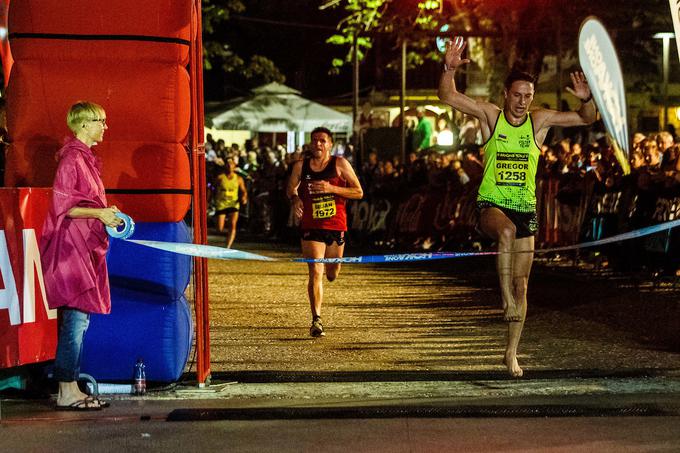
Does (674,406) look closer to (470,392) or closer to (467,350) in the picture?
(470,392)

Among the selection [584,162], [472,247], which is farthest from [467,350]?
[472,247]

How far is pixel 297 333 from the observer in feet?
42.7

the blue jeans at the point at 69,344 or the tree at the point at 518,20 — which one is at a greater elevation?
the tree at the point at 518,20

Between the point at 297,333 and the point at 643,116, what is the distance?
97.9 feet

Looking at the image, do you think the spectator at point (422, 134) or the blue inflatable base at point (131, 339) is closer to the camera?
the blue inflatable base at point (131, 339)

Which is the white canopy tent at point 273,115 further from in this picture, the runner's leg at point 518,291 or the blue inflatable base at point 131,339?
the blue inflatable base at point 131,339

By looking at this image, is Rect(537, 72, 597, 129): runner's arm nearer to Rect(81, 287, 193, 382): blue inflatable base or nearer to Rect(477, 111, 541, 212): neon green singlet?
Rect(477, 111, 541, 212): neon green singlet

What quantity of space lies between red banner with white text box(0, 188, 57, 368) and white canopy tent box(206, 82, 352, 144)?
32139mm

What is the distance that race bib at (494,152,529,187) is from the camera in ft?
31.9

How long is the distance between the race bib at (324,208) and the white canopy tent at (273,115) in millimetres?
28028

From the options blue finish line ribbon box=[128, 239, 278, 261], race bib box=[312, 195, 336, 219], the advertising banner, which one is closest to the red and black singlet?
race bib box=[312, 195, 336, 219]

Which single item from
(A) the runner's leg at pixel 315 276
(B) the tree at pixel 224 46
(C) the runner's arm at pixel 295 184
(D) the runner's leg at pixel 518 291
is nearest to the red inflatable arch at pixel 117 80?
(D) the runner's leg at pixel 518 291

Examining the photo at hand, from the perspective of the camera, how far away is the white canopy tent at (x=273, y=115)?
1620 inches

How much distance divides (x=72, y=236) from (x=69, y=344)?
2.19 ft
